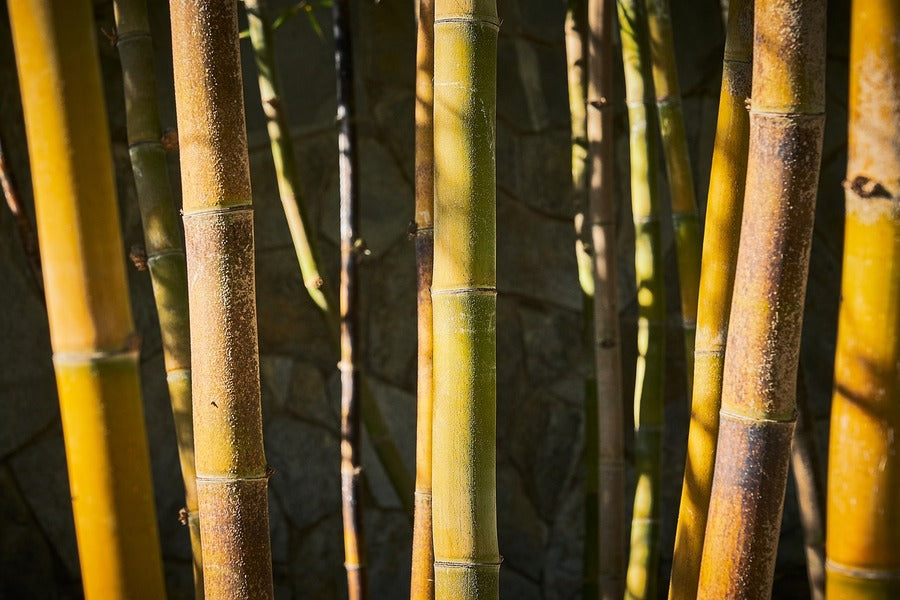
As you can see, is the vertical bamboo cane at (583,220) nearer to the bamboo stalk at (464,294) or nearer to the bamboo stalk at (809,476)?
the bamboo stalk at (809,476)

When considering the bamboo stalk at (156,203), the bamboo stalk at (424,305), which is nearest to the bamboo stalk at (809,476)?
the bamboo stalk at (424,305)

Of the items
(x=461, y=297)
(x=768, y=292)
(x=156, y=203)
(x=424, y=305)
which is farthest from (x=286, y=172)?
(x=768, y=292)

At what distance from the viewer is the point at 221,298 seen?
66 centimetres

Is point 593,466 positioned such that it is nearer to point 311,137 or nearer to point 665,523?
point 665,523

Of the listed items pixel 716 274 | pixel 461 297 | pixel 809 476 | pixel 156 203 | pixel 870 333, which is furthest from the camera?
pixel 809 476

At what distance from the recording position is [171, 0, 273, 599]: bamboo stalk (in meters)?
0.65

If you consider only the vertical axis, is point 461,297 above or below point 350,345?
above

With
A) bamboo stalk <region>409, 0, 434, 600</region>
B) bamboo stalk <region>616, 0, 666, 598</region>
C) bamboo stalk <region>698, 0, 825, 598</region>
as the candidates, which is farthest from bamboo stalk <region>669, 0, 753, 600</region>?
bamboo stalk <region>616, 0, 666, 598</region>

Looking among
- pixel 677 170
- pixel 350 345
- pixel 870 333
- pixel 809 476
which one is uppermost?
pixel 677 170

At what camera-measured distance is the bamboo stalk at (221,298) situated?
646 mm

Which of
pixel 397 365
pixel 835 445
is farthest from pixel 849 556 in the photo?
pixel 397 365

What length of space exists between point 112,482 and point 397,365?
165cm

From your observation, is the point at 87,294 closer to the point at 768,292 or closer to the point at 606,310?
the point at 768,292

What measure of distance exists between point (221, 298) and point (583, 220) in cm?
99
